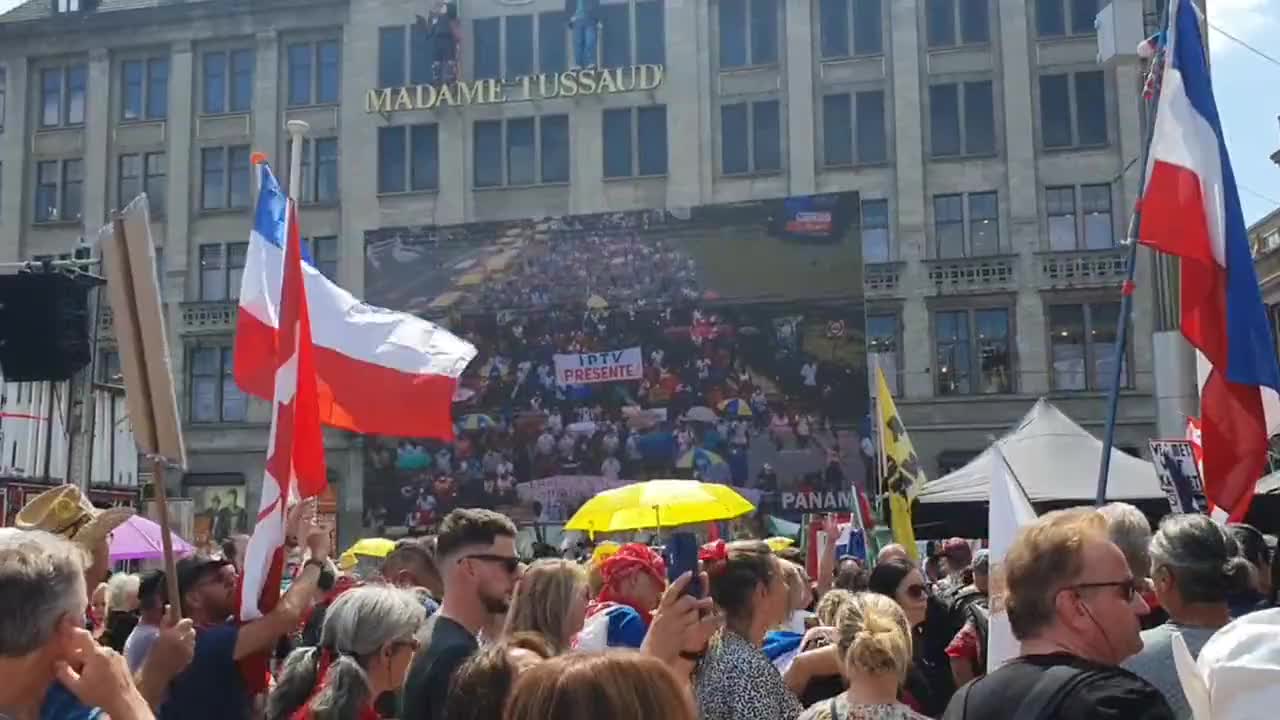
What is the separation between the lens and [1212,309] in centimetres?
711

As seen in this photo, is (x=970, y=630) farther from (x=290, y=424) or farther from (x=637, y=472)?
(x=637, y=472)

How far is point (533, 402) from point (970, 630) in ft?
73.1

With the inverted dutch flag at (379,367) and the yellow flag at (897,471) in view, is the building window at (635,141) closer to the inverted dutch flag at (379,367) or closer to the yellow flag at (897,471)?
the yellow flag at (897,471)

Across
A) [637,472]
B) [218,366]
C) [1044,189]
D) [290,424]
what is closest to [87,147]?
[218,366]

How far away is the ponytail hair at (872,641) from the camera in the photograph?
4.54 metres

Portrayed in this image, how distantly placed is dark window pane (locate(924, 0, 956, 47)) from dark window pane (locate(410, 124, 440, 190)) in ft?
44.2

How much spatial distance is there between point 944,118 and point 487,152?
40.1 feet

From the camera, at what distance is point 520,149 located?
37562 mm

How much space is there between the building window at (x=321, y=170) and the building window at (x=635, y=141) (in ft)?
25.7

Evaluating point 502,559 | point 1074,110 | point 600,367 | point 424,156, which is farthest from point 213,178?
point 502,559

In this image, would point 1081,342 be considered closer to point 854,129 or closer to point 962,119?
point 962,119

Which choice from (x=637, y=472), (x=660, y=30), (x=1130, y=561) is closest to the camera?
(x=1130, y=561)

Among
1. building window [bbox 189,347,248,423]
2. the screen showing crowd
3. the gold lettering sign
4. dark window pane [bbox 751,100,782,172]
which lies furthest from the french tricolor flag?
building window [bbox 189,347,248,423]

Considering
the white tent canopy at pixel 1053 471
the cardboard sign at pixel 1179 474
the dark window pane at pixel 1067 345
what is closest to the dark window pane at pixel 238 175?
the dark window pane at pixel 1067 345
